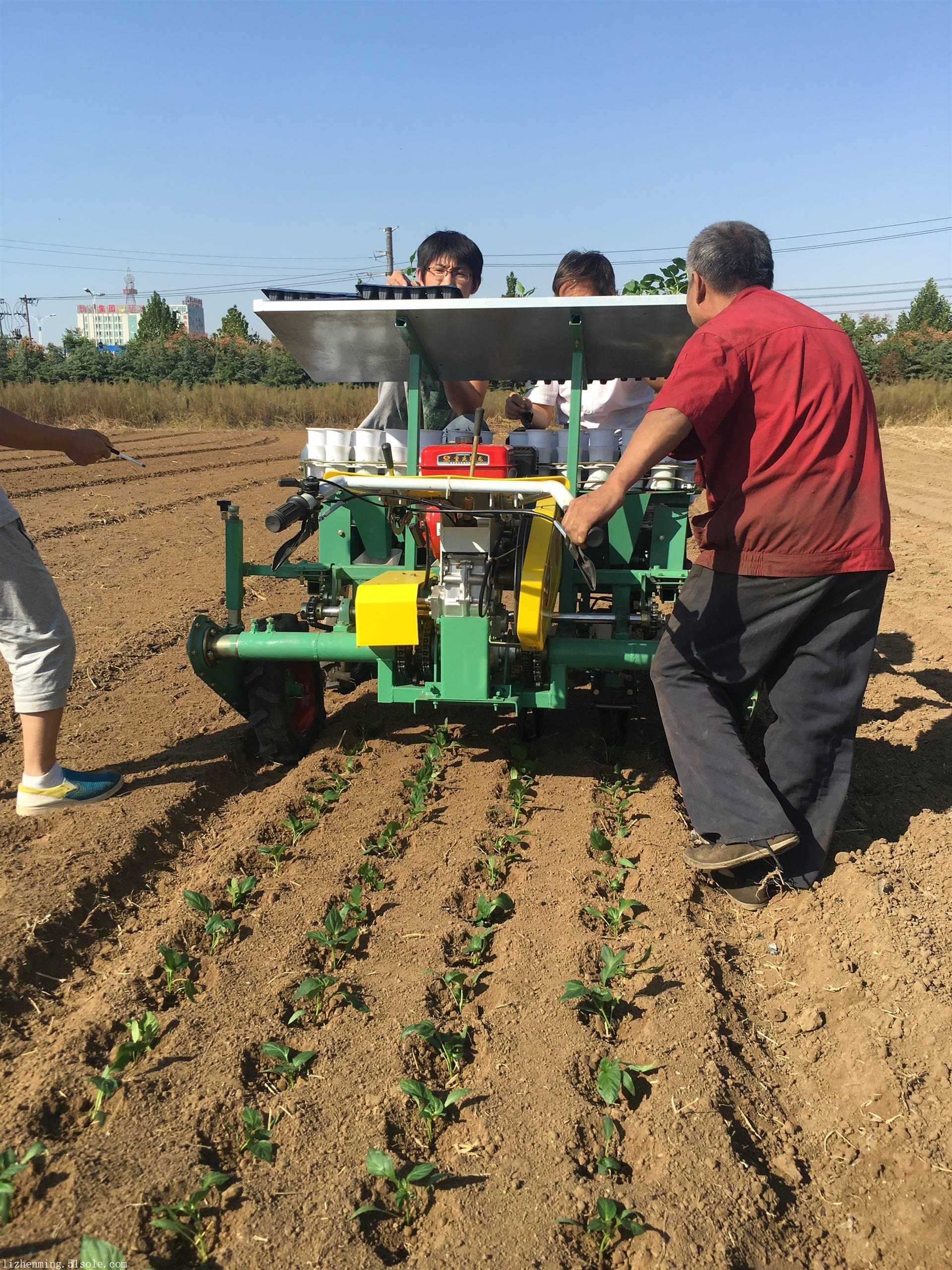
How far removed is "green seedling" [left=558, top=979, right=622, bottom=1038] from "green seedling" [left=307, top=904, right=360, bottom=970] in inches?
27.2

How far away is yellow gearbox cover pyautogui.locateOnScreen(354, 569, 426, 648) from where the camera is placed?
3.77 metres

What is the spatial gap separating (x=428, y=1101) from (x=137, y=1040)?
0.81 m

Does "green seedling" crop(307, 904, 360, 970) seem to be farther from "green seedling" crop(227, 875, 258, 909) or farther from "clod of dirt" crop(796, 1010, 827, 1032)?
"clod of dirt" crop(796, 1010, 827, 1032)

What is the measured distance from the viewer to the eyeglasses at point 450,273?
5871 mm

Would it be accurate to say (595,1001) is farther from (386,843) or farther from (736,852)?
(386,843)

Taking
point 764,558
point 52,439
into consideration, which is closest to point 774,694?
point 764,558

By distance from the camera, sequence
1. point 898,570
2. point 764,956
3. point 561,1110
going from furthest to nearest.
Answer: point 898,570, point 764,956, point 561,1110

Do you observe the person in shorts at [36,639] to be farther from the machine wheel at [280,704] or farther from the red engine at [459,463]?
the red engine at [459,463]

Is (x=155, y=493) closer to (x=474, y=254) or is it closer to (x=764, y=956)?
(x=474, y=254)

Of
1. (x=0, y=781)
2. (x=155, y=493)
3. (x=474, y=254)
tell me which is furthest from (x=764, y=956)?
(x=155, y=493)

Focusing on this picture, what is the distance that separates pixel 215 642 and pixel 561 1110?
2.54 metres

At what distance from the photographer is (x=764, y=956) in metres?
3.22

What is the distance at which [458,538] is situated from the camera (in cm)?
389

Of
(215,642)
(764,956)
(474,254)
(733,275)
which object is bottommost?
(764,956)
